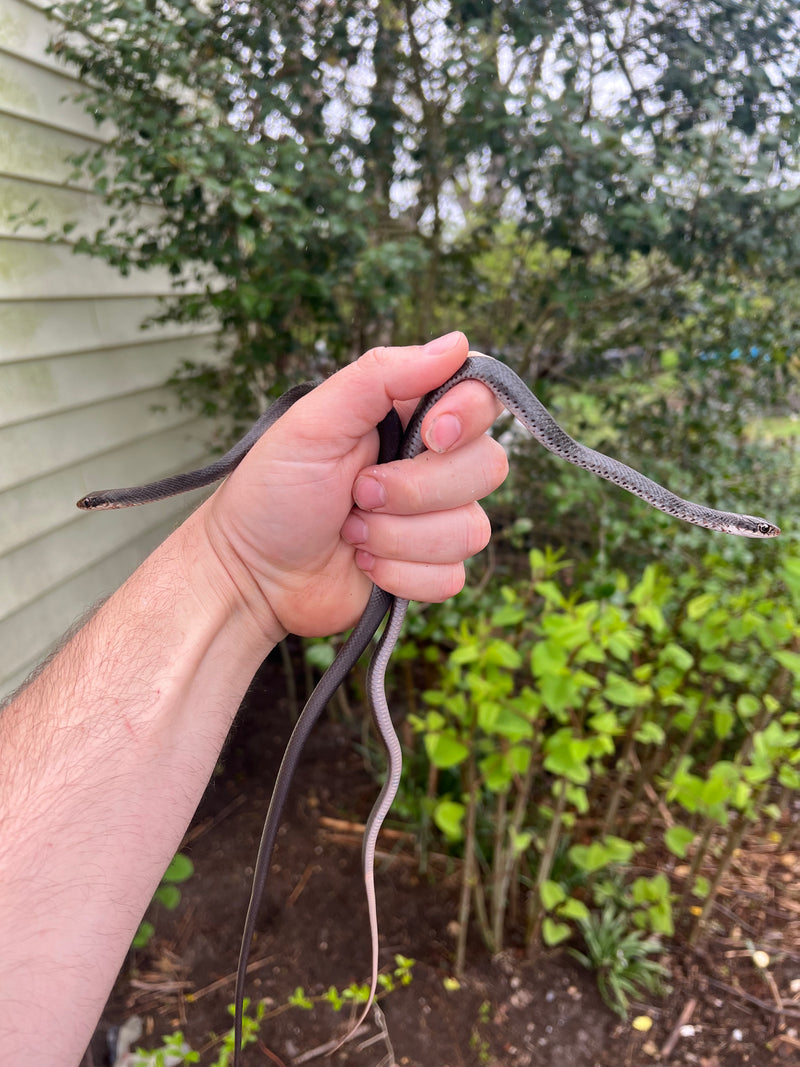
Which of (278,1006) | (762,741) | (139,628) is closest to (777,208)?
(762,741)

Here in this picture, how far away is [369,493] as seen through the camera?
168 centimetres

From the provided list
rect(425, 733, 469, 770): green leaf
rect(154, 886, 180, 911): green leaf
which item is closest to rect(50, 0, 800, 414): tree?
rect(425, 733, 469, 770): green leaf

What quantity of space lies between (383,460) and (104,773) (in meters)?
0.96

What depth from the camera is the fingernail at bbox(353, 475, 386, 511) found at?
1669 millimetres

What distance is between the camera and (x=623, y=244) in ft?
10.9

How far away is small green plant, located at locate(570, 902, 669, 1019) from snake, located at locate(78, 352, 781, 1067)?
1382 mm

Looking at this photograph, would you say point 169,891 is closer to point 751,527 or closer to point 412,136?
point 751,527

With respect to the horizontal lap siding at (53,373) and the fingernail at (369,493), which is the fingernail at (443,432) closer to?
the fingernail at (369,493)

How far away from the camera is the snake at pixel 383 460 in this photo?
1562 mm

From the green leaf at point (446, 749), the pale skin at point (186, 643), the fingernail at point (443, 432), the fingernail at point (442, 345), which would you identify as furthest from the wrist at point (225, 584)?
the green leaf at point (446, 749)

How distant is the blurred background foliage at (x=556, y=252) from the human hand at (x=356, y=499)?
0.58m

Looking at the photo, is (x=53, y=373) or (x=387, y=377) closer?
(x=387, y=377)

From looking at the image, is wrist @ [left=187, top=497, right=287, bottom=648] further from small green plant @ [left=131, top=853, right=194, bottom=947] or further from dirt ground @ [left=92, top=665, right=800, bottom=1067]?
small green plant @ [left=131, top=853, right=194, bottom=947]

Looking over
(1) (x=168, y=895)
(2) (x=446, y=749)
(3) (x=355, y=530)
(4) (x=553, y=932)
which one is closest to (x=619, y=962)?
(4) (x=553, y=932)
